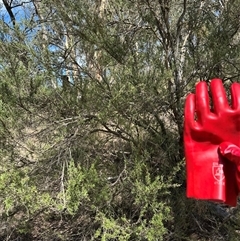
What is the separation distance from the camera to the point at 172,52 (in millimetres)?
3775

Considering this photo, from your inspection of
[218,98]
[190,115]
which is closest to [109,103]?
[190,115]

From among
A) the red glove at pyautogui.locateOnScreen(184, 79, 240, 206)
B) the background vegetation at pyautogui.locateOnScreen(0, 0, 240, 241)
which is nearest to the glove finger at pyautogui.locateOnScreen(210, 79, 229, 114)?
the red glove at pyautogui.locateOnScreen(184, 79, 240, 206)

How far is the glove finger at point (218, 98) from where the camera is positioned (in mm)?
2318

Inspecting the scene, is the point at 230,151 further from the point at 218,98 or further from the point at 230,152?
the point at 218,98

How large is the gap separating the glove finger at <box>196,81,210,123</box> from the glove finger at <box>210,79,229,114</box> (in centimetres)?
4

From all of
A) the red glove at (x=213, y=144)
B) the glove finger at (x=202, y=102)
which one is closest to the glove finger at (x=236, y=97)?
the red glove at (x=213, y=144)

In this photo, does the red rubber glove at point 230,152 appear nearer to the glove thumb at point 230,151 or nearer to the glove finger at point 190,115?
the glove thumb at point 230,151

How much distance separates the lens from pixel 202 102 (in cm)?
237

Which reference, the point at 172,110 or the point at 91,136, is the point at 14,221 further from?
the point at 172,110

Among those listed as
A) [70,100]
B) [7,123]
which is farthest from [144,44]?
[7,123]

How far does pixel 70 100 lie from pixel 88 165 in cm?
65

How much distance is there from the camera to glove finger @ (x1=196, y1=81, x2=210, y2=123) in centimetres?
236

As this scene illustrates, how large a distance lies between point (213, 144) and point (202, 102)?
0.25m

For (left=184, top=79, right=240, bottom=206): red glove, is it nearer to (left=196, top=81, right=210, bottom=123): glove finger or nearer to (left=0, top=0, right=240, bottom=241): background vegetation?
(left=196, top=81, right=210, bottom=123): glove finger
